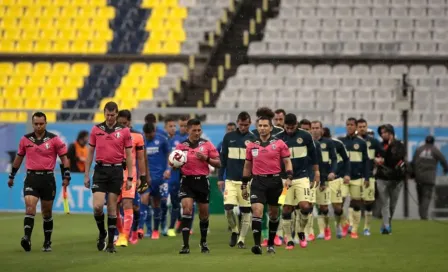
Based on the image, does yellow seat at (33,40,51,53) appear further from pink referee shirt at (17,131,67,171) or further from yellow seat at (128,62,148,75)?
pink referee shirt at (17,131,67,171)

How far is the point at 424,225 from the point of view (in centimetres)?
2481

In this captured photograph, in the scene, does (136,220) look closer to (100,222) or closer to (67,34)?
(100,222)

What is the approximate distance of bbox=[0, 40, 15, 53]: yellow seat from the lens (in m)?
42.2

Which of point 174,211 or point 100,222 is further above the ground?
Answer: point 100,222

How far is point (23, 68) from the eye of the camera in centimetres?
4094

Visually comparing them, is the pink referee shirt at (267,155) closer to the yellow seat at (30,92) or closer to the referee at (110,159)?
the referee at (110,159)

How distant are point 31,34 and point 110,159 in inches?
1112

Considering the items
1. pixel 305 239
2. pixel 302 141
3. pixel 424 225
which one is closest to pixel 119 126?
pixel 302 141

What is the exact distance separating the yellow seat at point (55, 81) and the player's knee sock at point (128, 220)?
23.4 m

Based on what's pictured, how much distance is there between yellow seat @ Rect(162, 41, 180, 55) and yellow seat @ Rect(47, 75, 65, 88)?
4.21 m

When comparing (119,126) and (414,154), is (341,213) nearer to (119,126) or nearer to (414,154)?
(119,126)

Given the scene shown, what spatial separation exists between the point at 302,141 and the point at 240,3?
82.4 ft

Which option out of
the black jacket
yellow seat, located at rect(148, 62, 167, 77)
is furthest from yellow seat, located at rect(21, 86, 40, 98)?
the black jacket

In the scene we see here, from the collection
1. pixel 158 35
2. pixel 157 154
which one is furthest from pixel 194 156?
pixel 158 35
